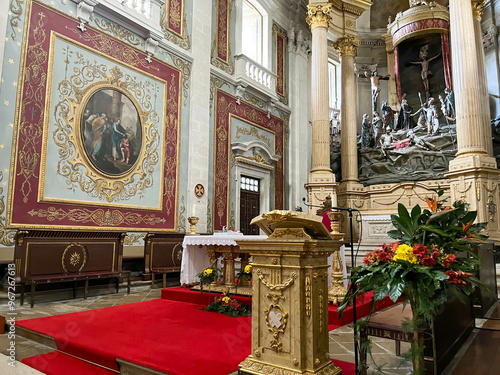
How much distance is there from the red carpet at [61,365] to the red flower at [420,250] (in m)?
2.40

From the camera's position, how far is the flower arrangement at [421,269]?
6.32 ft

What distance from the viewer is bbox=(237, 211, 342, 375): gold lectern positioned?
7.54 ft

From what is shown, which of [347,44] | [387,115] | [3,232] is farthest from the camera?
[387,115]

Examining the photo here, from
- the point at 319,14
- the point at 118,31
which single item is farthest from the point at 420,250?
the point at 319,14

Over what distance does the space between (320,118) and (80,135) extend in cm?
666

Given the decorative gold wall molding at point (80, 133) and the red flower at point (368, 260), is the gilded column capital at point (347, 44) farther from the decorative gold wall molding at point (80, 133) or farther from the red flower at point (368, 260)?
the red flower at point (368, 260)

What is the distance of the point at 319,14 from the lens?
11.2 metres

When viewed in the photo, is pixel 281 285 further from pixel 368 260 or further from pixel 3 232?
pixel 3 232

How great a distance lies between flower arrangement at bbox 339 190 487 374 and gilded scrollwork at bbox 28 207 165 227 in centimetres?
554

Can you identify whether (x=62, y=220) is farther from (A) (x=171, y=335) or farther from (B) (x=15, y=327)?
(A) (x=171, y=335)

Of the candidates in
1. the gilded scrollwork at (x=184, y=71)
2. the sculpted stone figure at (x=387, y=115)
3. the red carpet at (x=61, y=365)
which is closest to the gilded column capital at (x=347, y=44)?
the sculpted stone figure at (x=387, y=115)

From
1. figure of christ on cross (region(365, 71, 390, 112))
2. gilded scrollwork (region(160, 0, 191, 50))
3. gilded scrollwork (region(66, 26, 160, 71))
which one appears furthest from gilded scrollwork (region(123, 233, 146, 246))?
figure of christ on cross (region(365, 71, 390, 112))

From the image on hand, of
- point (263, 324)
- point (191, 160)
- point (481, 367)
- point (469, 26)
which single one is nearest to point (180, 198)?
point (191, 160)

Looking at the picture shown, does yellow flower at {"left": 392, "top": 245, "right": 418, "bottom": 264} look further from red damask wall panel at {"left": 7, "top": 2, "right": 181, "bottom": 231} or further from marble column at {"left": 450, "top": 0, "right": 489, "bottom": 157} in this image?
marble column at {"left": 450, "top": 0, "right": 489, "bottom": 157}
